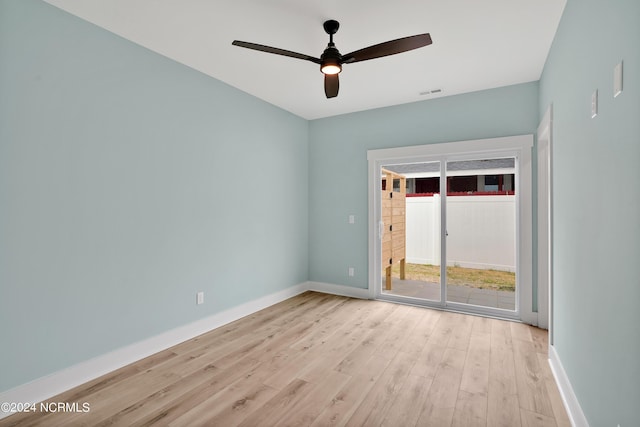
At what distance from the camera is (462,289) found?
412cm

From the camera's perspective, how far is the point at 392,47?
2.23m

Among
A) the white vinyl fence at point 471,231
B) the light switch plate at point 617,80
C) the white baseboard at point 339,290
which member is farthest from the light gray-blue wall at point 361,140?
the light switch plate at point 617,80

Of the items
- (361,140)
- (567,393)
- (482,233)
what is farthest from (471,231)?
(567,393)

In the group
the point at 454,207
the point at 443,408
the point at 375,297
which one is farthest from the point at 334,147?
the point at 443,408

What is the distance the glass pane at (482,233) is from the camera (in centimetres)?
383

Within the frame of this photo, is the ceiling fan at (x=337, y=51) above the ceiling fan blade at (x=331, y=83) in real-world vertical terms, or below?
above

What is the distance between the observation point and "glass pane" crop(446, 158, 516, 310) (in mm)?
3826

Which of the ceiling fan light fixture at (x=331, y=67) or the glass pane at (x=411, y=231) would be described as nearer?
the ceiling fan light fixture at (x=331, y=67)

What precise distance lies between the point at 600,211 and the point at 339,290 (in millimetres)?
3630

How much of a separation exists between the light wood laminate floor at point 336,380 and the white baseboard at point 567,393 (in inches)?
1.8

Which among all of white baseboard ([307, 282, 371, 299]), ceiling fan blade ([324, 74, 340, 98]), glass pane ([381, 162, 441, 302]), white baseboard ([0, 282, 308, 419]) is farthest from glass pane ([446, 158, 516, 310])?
white baseboard ([0, 282, 308, 419])

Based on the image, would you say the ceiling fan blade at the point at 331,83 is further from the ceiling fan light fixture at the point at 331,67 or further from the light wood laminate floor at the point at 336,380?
the light wood laminate floor at the point at 336,380

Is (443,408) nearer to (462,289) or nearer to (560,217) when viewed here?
(560,217)

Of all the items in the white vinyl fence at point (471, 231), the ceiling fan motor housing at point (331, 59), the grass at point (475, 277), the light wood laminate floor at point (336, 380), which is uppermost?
the ceiling fan motor housing at point (331, 59)
